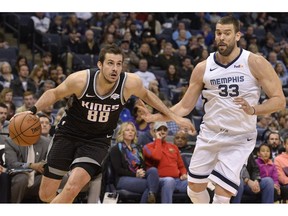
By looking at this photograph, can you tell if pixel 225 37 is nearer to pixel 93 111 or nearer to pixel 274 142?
pixel 93 111

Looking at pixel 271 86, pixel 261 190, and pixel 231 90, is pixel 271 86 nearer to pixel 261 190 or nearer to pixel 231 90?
pixel 231 90

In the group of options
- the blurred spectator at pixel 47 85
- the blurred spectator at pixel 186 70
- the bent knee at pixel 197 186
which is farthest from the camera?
the blurred spectator at pixel 186 70

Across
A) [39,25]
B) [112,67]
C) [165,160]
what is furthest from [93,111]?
[39,25]

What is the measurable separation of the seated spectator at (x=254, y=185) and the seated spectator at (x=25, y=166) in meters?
2.74

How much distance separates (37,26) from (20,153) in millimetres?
6809

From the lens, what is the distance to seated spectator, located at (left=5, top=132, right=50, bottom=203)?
29.3ft

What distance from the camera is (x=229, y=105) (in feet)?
22.9

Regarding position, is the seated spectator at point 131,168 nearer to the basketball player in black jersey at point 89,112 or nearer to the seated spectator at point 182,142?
the seated spectator at point 182,142

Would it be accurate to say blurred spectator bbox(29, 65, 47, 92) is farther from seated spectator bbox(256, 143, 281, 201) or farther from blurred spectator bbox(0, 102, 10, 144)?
seated spectator bbox(256, 143, 281, 201)

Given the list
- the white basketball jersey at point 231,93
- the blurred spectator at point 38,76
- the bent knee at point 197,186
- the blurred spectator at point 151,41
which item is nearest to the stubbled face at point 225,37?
the white basketball jersey at point 231,93

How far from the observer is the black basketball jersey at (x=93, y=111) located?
23.5 ft

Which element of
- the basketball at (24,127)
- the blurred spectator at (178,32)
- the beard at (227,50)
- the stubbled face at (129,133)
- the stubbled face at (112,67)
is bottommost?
the stubbled face at (129,133)

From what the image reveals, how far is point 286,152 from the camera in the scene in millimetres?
10039
